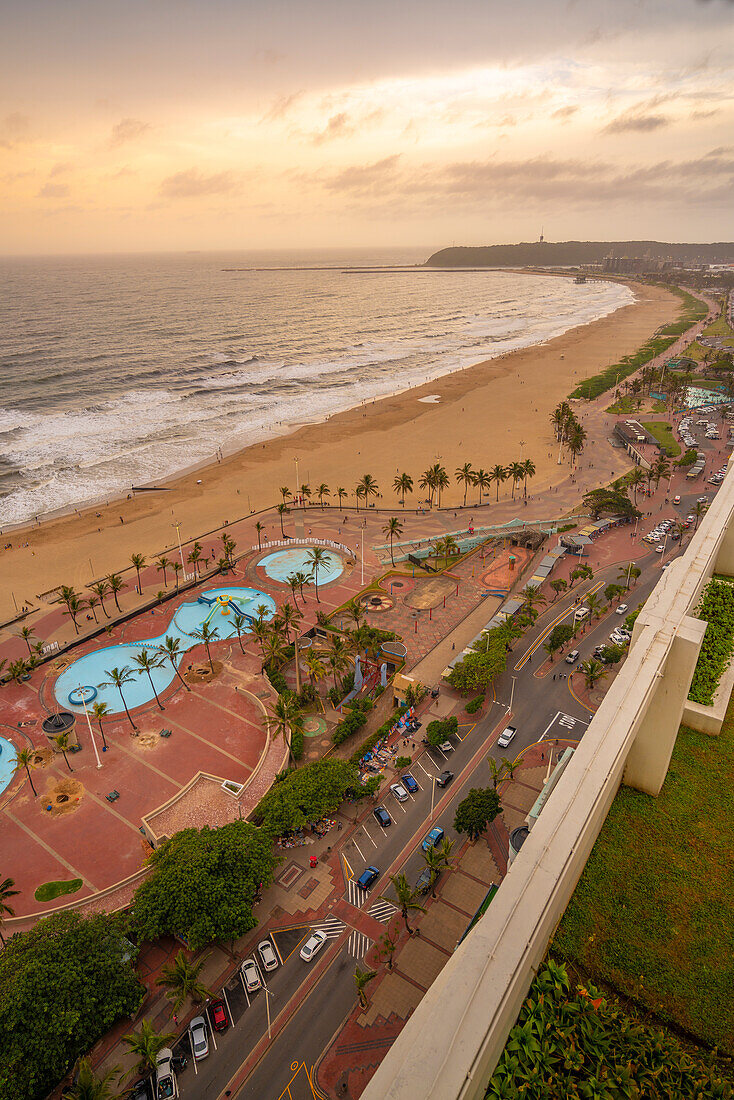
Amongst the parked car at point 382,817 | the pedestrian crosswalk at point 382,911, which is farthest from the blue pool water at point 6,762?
the pedestrian crosswalk at point 382,911

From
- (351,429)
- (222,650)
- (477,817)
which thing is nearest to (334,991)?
(477,817)

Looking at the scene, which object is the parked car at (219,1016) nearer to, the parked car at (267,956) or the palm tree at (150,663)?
the parked car at (267,956)

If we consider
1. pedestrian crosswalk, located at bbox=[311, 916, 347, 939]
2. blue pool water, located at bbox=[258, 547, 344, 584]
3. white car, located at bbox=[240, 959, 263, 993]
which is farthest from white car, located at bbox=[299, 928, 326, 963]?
blue pool water, located at bbox=[258, 547, 344, 584]

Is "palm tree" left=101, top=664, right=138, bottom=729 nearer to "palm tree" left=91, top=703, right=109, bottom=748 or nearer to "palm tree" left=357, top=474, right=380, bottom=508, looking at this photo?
"palm tree" left=91, top=703, right=109, bottom=748

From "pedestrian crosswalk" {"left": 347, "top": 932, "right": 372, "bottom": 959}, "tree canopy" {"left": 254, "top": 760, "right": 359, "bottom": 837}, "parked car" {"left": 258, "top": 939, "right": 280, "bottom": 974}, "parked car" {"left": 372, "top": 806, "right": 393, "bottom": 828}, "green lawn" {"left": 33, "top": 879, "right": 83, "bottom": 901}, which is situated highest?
"tree canopy" {"left": 254, "top": 760, "right": 359, "bottom": 837}

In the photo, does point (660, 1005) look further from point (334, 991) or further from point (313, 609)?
point (313, 609)

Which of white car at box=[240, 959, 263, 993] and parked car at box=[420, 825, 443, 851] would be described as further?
parked car at box=[420, 825, 443, 851]

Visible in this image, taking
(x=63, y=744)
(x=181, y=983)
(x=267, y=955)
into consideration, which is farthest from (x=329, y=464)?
(x=181, y=983)
